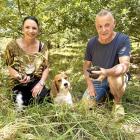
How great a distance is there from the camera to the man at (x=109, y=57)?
15.8ft

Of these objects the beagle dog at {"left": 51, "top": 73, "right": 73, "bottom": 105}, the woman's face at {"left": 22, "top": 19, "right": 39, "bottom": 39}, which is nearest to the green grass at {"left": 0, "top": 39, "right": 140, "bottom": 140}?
the beagle dog at {"left": 51, "top": 73, "right": 73, "bottom": 105}

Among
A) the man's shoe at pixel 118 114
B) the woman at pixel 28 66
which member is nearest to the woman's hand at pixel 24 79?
the woman at pixel 28 66

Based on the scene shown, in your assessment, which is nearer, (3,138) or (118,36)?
(3,138)

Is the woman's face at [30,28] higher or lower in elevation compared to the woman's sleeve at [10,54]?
higher

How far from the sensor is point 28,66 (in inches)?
199

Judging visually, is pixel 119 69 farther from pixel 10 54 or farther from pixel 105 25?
pixel 10 54

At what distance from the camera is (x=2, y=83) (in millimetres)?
5078

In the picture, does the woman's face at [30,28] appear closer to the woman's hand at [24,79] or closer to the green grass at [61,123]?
the woman's hand at [24,79]

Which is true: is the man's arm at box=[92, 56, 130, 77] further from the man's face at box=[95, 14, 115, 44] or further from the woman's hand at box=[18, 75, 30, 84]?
the woman's hand at box=[18, 75, 30, 84]

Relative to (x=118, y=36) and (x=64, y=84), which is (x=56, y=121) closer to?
(x=64, y=84)

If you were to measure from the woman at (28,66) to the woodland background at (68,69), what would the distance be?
0.67 feet

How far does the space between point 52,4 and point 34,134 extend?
3627 millimetres

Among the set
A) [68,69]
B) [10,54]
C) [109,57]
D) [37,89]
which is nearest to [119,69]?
[109,57]

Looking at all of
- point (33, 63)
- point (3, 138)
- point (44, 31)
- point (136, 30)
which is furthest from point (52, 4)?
point (3, 138)
